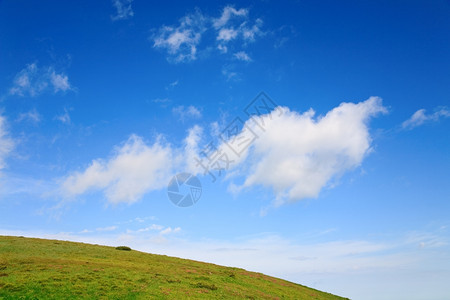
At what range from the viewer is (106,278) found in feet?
119

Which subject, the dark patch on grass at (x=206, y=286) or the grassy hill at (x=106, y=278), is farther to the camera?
the dark patch on grass at (x=206, y=286)

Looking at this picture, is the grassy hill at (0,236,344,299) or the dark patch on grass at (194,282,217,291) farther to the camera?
the dark patch on grass at (194,282,217,291)

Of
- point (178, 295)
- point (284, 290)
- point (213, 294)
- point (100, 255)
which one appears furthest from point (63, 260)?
point (284, 290)

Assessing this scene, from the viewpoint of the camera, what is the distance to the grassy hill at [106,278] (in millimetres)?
30953

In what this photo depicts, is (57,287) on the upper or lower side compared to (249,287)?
lower

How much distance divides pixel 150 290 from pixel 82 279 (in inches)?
339

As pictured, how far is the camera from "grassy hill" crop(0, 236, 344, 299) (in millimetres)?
30953

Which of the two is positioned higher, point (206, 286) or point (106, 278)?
point (206, 286)

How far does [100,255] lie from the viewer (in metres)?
52.2

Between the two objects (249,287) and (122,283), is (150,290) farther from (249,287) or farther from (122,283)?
(249,287)

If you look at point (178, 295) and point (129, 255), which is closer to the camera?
point (178, 295)

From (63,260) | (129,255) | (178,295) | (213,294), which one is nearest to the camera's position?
(178,295)

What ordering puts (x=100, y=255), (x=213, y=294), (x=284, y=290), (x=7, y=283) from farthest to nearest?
(x=100, y=255)
(x=284, y=290)
(x=213, y=294)
(x=7, y=283)

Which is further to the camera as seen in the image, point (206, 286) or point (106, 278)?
point (206, 286)
